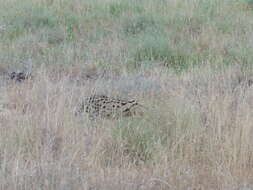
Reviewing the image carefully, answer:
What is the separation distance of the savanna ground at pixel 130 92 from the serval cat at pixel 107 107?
0.15 metres

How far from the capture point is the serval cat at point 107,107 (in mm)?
6227

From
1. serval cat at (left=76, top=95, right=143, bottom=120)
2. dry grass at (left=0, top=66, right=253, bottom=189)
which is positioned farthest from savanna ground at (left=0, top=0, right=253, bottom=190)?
serval cat at (left=76, top=95, right=143, bottom=120)

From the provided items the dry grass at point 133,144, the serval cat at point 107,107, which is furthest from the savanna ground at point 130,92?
the serval cat at point 107,107

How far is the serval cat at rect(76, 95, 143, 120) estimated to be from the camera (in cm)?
623

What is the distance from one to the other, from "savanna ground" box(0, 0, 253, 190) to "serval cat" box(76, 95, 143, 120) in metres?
0.15

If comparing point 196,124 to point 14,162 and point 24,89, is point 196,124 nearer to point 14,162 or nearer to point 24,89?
point 14,162

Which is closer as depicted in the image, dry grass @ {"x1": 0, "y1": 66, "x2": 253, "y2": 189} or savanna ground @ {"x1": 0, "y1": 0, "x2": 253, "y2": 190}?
dry grass @ {"x1": 0, "y1": 66, "x2": 253, "y2": 189}

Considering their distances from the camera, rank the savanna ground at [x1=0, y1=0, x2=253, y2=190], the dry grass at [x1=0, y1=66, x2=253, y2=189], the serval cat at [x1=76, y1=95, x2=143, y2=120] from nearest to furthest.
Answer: the dry grass at [x1=0, y1=66, x2=253, y2=189], the savanna ground at [x1=0, y1=0, x2=253, y2=190], the serval cat at [x1=76, y1=95, x2=143, y2=120]

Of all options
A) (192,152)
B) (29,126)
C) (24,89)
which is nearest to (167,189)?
(192,152)

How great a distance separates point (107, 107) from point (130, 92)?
100 cm

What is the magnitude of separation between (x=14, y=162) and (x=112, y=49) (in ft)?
17.9

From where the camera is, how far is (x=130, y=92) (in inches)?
289

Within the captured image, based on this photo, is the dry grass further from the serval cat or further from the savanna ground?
the serval cat

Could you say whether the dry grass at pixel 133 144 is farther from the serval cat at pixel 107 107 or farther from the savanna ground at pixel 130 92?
the serval cat at pixel 107 107
